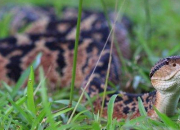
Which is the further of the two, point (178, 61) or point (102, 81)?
point (102, 81)

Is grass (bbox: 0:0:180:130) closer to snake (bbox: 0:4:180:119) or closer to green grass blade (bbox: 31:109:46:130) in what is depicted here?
green grass blade (bbox: 31:109:46:130)

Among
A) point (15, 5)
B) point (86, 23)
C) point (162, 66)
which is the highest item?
point (15, 5)

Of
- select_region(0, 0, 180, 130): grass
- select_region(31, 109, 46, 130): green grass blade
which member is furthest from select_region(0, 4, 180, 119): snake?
select_region(31, 109, 46, 130): green grass blade

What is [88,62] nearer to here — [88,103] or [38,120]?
[88,103]

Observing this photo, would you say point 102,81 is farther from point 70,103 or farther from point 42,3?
point 42,3

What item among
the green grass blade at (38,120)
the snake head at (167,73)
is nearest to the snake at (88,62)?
the snake head at (167,73)

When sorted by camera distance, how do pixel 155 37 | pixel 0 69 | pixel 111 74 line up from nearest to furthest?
pixel 111 74 → pixel 0 69 → pixel 155 37

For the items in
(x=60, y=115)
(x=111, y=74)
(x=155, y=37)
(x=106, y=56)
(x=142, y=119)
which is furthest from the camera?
(x=155, y=37)

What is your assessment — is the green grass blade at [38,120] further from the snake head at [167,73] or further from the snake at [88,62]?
the snake head at [167,73]

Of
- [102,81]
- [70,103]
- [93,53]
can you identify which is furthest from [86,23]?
[70,103]
